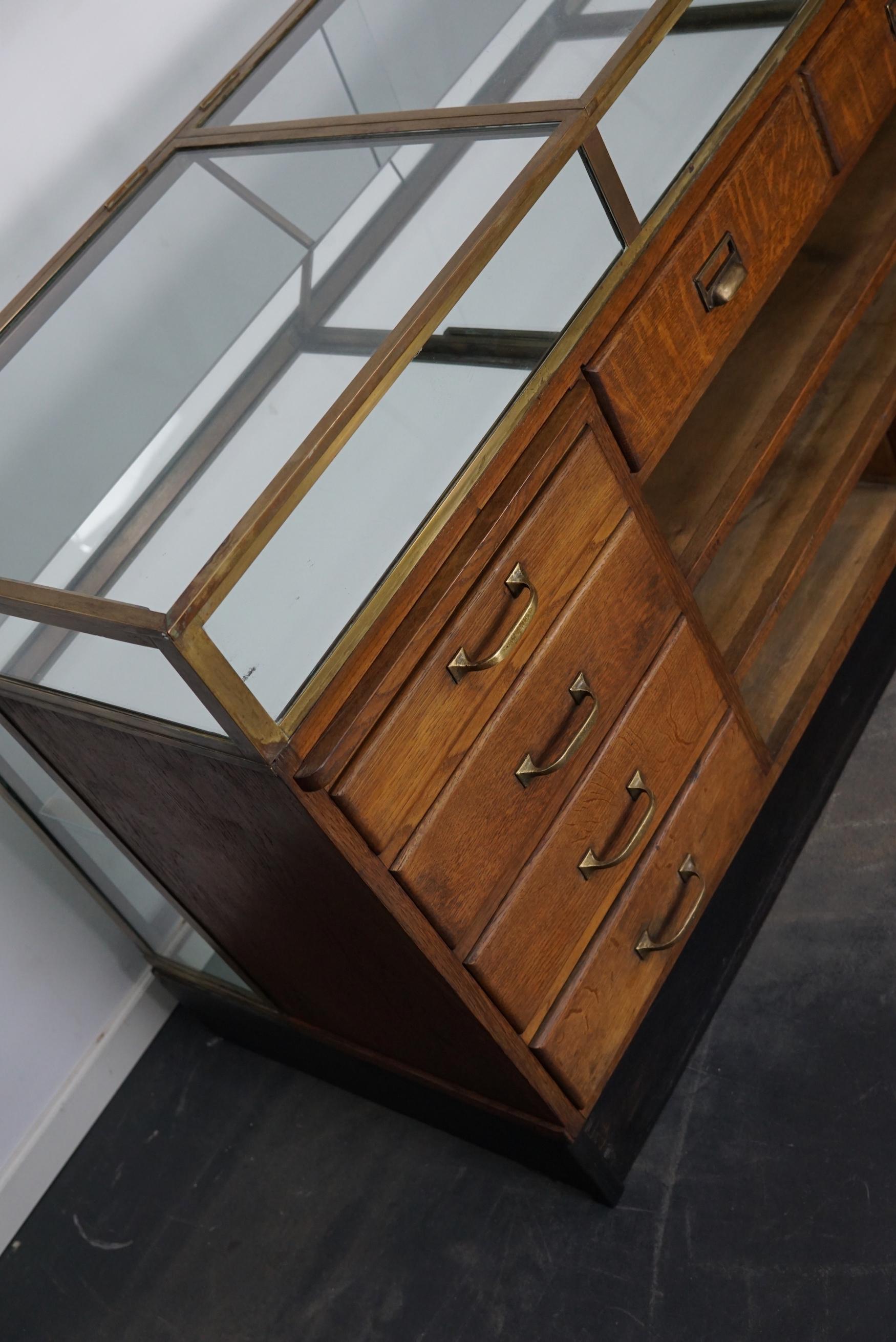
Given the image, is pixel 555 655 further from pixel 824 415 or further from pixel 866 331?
pixel 866 331

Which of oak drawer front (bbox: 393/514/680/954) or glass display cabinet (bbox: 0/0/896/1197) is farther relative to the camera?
oak drawer front (bbox: 393/514/680/954)

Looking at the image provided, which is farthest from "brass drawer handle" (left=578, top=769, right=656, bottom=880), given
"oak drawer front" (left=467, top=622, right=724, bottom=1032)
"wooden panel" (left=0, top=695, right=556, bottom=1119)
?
"wooden panel" (left=0, top=695, right=556, bottom=1119)

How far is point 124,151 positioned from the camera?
5.62 ft

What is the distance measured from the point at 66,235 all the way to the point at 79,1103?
4.18 feet

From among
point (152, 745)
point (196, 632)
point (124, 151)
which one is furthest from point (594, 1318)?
point (124, 151)

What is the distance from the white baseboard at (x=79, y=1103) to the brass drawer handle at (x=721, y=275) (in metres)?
1.36

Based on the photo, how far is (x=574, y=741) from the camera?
1341 mm

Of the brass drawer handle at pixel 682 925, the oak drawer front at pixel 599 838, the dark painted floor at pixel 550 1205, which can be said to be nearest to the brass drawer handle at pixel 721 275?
the oak drawer front at pixel 599 838

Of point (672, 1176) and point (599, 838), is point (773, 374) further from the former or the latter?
point (672, 1176)

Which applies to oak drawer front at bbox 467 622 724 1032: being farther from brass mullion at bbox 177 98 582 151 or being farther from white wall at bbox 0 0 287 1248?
white wall at bbox 0 0 287 1248

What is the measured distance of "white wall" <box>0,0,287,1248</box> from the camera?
159cm

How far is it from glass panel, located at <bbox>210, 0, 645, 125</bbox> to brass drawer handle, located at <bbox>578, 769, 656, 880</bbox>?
736 mm

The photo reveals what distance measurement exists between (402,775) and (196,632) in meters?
0.28

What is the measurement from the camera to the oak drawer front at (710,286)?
1341mm
